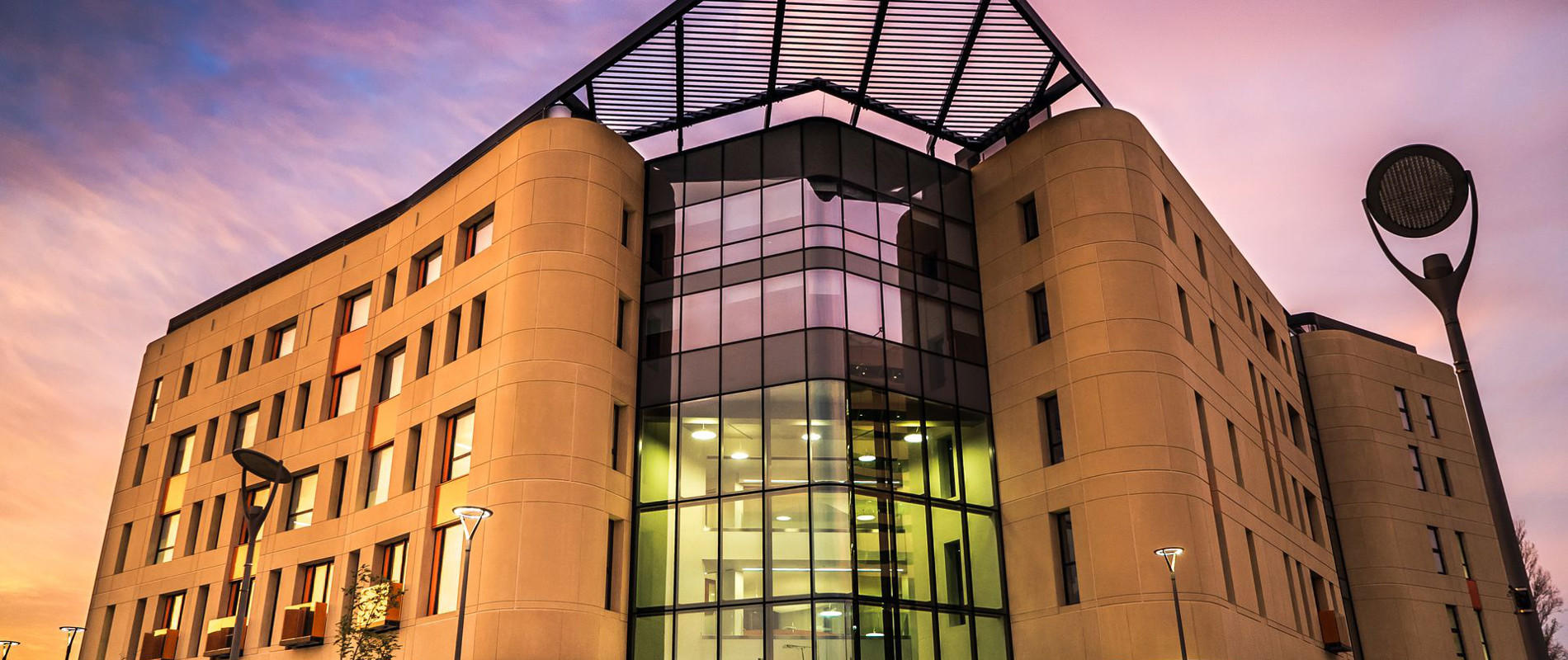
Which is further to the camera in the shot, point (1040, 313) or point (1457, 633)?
point (1457, 633)

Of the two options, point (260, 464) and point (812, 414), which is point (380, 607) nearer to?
point (260, 464)

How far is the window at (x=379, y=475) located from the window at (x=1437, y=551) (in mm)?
43434

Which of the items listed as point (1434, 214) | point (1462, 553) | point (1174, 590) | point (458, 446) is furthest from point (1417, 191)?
point (1462, 553)

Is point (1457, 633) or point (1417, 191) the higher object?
point (1417, 191)

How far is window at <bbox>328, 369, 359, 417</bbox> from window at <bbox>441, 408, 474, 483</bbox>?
21.7 feet

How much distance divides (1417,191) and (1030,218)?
24060 mm

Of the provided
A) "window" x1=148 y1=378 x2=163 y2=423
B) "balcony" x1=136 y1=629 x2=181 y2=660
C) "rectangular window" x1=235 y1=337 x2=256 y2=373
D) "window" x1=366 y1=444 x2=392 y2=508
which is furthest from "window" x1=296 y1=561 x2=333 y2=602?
"window" x1=148 y1=378 x2=163 y2=423

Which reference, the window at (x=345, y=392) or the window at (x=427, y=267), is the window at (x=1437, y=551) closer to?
the window at (x=427, y=267)

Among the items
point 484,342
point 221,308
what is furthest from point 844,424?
point 221,308

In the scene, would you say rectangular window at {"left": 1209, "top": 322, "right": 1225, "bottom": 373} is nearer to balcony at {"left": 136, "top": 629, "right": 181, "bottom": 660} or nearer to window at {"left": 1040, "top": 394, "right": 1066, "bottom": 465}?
window at {"left": 1040, "top": 394, "right": 1066, "bottom": 465}

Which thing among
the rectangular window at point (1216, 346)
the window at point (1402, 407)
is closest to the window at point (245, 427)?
the rectangular window at point (1216, 346)

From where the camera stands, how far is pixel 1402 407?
170ft

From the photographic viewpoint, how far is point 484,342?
1252 inches

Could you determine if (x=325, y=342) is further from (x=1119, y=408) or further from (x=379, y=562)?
(x=1119, y=408)
